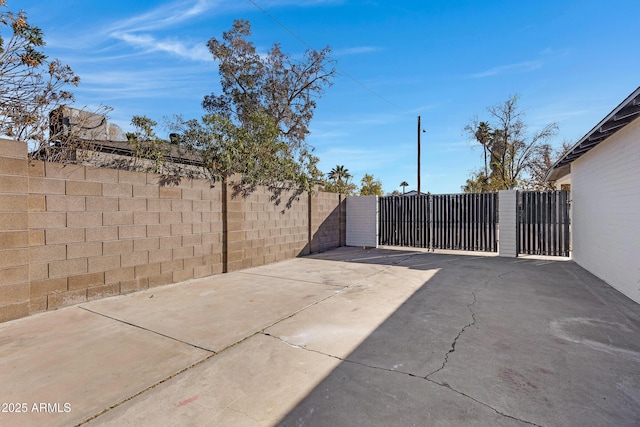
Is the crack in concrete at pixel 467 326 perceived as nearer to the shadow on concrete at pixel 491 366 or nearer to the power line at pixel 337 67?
the shadow on concrete at pixel 491 366

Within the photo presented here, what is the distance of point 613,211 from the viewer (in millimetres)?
5148

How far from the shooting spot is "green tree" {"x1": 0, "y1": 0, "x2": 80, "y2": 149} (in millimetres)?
3779

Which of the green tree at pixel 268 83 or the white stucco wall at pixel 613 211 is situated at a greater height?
the green tree at pixel 268 83

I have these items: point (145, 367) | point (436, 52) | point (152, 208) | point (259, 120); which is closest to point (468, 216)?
point (436, 52)

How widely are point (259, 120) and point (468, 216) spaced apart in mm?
7060

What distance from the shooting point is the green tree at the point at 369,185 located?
27484mm

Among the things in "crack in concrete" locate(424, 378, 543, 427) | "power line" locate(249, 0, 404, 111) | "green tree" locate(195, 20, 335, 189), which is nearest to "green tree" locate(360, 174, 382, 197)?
"power line" locate(249, 0, 404, 111)

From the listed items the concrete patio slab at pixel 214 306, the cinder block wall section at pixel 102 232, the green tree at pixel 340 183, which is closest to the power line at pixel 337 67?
the green tree at pixel 340 183

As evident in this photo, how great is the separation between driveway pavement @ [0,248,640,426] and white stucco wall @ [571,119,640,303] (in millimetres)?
590

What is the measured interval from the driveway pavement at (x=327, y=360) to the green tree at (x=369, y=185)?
74.9 ft

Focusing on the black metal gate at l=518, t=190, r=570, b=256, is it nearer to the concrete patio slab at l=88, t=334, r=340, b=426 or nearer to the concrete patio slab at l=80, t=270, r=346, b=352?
the concrete patio slab at l=80, t=270, r=346, b=352

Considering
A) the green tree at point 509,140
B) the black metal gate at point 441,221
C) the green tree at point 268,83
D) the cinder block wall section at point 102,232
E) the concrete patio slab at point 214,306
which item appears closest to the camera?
the concrete patio slab at point 214,306

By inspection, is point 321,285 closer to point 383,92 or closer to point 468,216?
point 468,216

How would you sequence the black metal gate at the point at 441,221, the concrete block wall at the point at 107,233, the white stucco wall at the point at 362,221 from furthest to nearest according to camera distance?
the white stucco wall at the point at 362,221 → the black metal gate at the point at 441,221 → the concrete block wall at the point at 107,233
